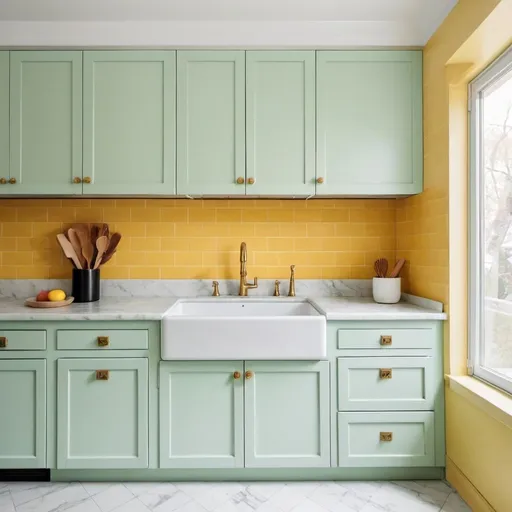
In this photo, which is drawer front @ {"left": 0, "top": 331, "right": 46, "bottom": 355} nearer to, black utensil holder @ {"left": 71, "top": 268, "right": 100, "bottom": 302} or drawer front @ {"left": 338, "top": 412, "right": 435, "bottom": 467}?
black utensil holder @ {"left": 71, "top": 268, "right": 100, "bottom": 302}

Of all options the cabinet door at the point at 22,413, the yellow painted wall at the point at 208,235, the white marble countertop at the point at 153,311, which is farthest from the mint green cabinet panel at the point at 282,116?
the cabinet door at the point at 22,413

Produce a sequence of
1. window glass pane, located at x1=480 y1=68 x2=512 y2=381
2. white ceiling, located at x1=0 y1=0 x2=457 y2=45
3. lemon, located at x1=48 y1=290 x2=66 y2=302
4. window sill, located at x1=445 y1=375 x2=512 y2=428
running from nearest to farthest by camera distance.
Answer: window sill, located at x1=445 y1=375 x2=512 y2=428
window glass pane, located at x1=480 y1=68 x2=512 y2=381
white ceiling, located at x1=0 y1=0 x2=457 y2=45
lemon, located at x1=48 y1=290 x2=66 y2=302

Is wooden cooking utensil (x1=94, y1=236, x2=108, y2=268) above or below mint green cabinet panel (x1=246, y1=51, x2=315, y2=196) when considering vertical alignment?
below

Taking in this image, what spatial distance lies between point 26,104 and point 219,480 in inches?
89.3

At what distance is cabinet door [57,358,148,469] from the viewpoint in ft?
6.88

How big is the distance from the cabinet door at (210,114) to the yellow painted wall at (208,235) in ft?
1.36

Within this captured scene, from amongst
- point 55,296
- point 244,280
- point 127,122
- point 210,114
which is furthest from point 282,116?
point 55,296

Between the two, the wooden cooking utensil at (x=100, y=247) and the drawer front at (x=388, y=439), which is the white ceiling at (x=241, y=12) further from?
the drawer front at (x=388, y=439)

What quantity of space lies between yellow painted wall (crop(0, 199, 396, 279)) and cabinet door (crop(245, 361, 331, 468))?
0.81 m

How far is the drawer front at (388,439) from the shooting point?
212cm

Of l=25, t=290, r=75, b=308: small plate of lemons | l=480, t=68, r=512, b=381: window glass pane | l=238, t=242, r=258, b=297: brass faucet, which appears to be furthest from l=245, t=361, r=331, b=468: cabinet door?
l=25, t=290, r=75, b=308: small plate of lemons

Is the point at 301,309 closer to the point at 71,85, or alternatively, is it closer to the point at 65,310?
the point at 65,310

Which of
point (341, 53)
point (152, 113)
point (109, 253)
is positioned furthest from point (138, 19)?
point (109, 253)

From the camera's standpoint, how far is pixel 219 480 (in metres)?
2.15
